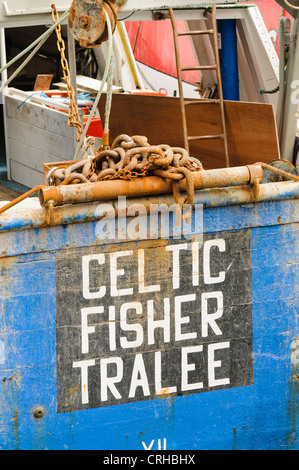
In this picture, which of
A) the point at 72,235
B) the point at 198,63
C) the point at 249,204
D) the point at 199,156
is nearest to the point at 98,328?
the point at 72,235

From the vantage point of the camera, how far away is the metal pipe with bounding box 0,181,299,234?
364 cm

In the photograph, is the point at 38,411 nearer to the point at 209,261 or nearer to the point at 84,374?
the point at 84,374

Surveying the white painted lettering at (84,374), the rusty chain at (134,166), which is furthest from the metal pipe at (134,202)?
the white painted lettering at (84,374)

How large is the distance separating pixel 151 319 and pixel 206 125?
9.79ft

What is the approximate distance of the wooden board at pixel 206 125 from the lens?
6172 millimetres

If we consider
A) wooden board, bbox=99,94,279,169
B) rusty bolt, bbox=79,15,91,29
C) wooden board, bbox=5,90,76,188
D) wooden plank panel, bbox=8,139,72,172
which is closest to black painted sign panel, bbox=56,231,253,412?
rusty bolt, bbox=79,15,91,29

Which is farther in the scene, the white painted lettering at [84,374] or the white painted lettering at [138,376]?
the white painted lettering at [138,376]

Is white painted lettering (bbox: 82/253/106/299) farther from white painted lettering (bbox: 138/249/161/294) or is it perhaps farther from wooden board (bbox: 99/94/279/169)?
wooden board (bbox: 99/94/279/169)

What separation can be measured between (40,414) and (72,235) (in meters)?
0.95

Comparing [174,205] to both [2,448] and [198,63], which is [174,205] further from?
[198,63]

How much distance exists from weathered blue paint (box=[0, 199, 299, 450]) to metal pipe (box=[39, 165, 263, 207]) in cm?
16

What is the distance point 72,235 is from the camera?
3775mm

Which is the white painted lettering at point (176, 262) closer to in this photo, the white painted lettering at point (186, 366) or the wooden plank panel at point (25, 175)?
the white painted lettering at point (186, 366)

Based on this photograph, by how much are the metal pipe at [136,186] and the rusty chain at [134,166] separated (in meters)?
0.04
